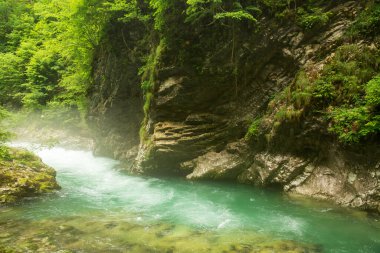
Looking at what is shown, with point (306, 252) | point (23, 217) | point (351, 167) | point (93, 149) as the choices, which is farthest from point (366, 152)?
point (93, 149)

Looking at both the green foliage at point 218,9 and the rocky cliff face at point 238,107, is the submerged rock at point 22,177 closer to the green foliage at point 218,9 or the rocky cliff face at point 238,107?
the rocky cliff face at point 238,107

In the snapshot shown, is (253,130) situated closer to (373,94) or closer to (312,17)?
(373,94)

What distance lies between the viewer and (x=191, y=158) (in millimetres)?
13352

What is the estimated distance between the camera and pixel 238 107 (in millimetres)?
12930

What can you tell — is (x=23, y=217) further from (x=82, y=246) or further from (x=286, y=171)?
(x=286, y=171)

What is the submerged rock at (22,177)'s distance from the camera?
33.1 feet

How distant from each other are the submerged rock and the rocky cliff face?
4.07m

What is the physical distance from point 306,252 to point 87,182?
9.87 metres

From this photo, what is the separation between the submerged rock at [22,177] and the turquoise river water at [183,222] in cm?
44

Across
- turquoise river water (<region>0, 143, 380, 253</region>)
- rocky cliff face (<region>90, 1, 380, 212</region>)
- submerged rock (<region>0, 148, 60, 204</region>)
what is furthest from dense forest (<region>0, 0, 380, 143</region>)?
submerged rock (<region>0, 148, 60, 204</region>)

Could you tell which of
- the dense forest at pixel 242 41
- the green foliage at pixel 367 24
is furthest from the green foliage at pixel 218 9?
the green foliage at pixel 367 24

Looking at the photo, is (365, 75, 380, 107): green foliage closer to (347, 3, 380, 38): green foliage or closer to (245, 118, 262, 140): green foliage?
(347, 3, 380, 38): green foliage

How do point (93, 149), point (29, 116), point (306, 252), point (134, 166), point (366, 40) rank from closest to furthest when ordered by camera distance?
point (306, 252), point (366, 40), point (134, 166), point (93, 149), point (29, 116)

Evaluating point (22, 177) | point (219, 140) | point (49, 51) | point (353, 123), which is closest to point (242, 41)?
point (219, 140)
